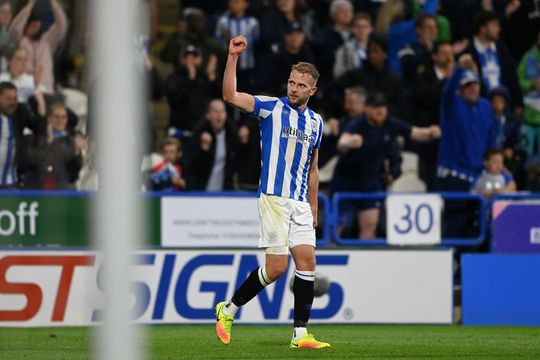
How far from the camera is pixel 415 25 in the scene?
1569 cm

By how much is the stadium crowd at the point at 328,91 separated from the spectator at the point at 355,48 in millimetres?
16

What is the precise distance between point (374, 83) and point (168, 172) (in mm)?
3033

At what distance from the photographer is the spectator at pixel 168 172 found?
13281mm

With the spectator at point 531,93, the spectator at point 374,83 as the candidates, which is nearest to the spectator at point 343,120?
the spectator at point 374,83

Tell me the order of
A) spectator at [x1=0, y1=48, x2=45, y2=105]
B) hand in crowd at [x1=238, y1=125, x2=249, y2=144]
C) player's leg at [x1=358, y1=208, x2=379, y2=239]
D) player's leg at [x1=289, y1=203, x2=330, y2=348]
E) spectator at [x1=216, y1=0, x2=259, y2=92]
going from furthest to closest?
spectator at [x1=216, y1=0, x2=259, y2=92], hand in crowd at [x1=238, y1=125, x2=249, y2=144], spectator at [x1=0, y1=48, x2=45, y2=105], player's leg at [x1=358, y1=208, x2=379, y2=239], player's leg at [x1=289, y1=203, x2=330, y2=348]

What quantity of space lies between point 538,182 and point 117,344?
12828 millimetres

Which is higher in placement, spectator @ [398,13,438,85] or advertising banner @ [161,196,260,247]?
spectator @ [398,13,438,85]

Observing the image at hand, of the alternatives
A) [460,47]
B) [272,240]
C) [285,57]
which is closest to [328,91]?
[285,57]

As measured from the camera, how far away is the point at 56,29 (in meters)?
14.1

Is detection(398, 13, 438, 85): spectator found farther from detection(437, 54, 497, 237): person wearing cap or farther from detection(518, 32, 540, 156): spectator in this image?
detection(518, 32, 540, 156): spectator

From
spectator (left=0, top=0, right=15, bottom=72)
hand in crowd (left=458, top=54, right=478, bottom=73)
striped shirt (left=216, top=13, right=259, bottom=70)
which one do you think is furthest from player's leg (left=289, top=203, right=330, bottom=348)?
striped shirt (left=216, top=13, right=259, bottom=70)

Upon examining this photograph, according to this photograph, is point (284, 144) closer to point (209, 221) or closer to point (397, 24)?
point (209, 221)

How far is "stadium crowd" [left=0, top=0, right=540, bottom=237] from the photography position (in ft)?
43.6

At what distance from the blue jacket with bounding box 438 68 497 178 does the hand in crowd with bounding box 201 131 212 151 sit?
115 inches
